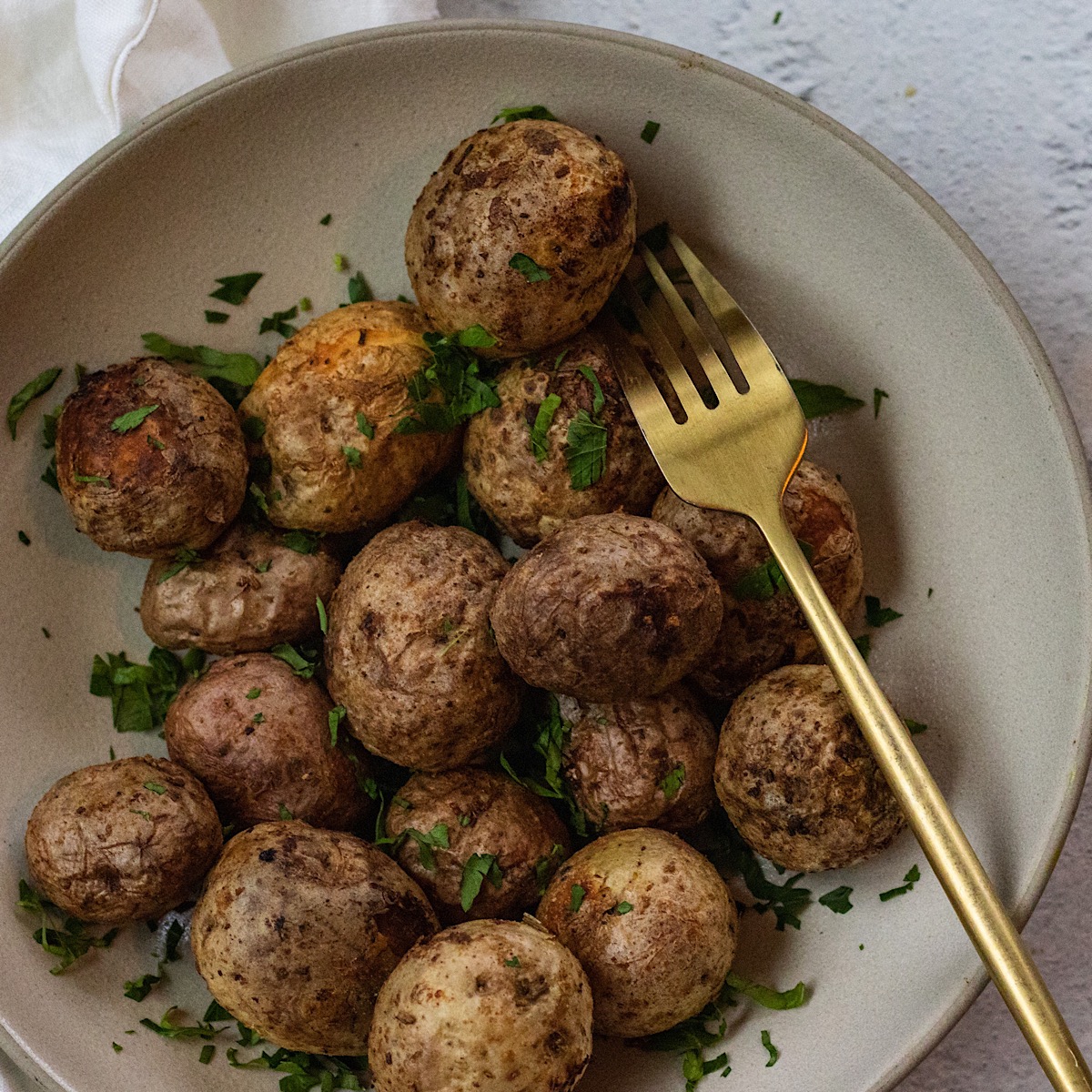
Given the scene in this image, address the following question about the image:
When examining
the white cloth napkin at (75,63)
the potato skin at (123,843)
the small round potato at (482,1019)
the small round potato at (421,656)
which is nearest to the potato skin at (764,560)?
the small round potato at (421,656)

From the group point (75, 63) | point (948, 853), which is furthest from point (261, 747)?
point (75, 63)

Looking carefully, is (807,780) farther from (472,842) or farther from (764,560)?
(472,842)

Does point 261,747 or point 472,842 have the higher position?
point 261,747

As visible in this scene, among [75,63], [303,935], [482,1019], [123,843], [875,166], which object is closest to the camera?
[482,1019]

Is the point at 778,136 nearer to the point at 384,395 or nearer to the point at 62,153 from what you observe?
the point at 384,395

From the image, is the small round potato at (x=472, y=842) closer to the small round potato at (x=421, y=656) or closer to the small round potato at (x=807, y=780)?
the small round potato at (x=421, y=656)

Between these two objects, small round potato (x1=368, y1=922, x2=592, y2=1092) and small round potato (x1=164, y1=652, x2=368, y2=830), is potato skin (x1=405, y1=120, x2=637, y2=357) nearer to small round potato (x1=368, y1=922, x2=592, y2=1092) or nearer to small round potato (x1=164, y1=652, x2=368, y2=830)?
small round potato (x1=164, y1=652, x2=368, y2=830)
